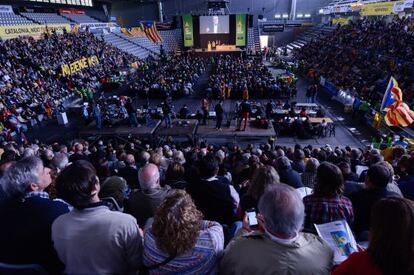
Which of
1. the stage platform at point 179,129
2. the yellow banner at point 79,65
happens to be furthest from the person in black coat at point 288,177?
the yellow banner at point 79,65

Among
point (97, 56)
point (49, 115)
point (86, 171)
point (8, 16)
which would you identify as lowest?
point (49, 115)

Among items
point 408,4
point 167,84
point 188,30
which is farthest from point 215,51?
point 408,4

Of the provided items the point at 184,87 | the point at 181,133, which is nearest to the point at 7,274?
the point at 181,133

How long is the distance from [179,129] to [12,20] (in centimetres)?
2147

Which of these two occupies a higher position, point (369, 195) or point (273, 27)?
point (273, 27)

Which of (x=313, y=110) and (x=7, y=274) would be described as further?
(x=313, y=110)

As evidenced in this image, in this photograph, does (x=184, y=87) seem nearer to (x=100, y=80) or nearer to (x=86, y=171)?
(x=100, y=80)

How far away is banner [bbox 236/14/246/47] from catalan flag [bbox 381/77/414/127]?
103 ft

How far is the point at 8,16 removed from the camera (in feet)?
82.0

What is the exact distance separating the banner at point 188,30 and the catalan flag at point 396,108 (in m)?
33.9

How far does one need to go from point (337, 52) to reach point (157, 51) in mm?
24283

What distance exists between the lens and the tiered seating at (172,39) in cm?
4341

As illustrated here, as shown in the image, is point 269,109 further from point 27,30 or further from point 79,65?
point 27,30

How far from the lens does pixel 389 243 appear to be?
62.8 inches
